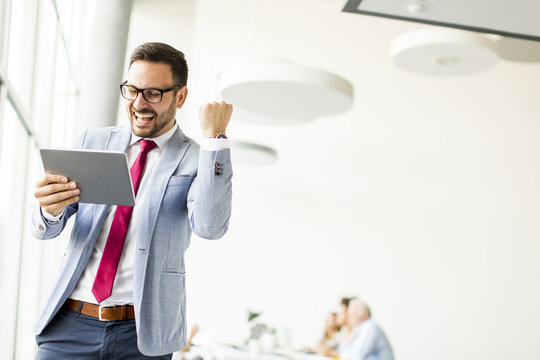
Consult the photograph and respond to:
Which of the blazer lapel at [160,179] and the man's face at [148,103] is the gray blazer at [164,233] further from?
the man's face at [148,103]

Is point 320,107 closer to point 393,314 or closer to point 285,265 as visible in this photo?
point 285,265

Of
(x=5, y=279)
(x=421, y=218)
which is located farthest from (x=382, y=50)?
(x=5, y=279)

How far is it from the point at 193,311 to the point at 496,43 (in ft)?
20.8

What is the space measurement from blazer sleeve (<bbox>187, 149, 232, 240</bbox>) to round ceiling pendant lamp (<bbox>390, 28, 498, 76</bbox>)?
462 cm

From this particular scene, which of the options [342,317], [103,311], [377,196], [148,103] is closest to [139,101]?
[148,103]

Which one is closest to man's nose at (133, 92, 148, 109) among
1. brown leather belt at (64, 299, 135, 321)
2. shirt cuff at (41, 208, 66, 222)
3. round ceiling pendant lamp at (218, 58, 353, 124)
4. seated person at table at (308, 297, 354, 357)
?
shirt cuff at (41, 208, 66, 222)

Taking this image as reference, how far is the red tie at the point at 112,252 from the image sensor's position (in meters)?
2.12

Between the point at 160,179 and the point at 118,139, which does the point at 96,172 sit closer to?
the point at 160,179

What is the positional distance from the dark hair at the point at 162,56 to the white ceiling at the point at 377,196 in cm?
827

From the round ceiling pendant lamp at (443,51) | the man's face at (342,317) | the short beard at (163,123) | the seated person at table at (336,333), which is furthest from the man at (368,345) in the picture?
the short beard at (163,123)

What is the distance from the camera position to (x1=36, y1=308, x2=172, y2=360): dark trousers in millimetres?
2135

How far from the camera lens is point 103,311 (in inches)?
84.7

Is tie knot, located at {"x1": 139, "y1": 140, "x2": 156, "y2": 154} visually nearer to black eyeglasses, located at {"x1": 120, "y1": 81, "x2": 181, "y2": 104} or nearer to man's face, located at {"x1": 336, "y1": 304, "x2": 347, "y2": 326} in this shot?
black eyeglasses, located at {"x1": 120, "y1": 81, "x2": 181, "y2": 104}

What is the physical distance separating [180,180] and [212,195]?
0.66 feet
